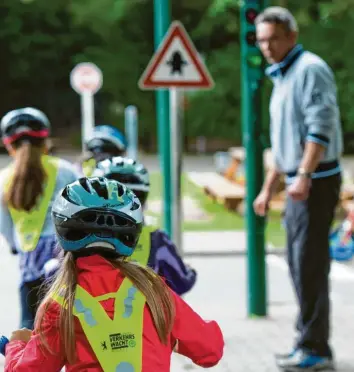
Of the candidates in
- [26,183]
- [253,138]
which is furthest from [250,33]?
[26,183]

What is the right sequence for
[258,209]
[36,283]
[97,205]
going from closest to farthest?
[97,205]
[36,283]
[258,209]

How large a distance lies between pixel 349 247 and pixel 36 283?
6.42 meters

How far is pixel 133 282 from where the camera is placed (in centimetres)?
303

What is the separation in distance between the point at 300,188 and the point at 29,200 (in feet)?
5.20

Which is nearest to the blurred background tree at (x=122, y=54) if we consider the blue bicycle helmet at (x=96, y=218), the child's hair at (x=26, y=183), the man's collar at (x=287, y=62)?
the man's collar at (x=287, y=62)

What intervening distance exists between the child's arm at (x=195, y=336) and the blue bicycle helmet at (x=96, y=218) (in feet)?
0.89

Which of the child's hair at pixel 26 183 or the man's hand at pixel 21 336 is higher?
the child's hair at pixel 26 183

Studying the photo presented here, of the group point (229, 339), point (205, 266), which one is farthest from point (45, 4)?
point (229, 339)

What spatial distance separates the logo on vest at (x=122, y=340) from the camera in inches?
116

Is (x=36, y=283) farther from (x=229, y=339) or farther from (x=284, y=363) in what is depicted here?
(x=229, y=339)

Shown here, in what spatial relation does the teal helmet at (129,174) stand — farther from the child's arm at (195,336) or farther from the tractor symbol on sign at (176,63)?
the tractor symbol on sign at (176,63)

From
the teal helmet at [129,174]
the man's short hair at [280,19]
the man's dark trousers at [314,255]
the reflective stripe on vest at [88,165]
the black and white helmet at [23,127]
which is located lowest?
the man's dark trousers at [314,255]

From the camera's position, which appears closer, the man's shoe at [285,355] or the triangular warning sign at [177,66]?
the man's shoe at [285,355]

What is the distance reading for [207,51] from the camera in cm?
4184
